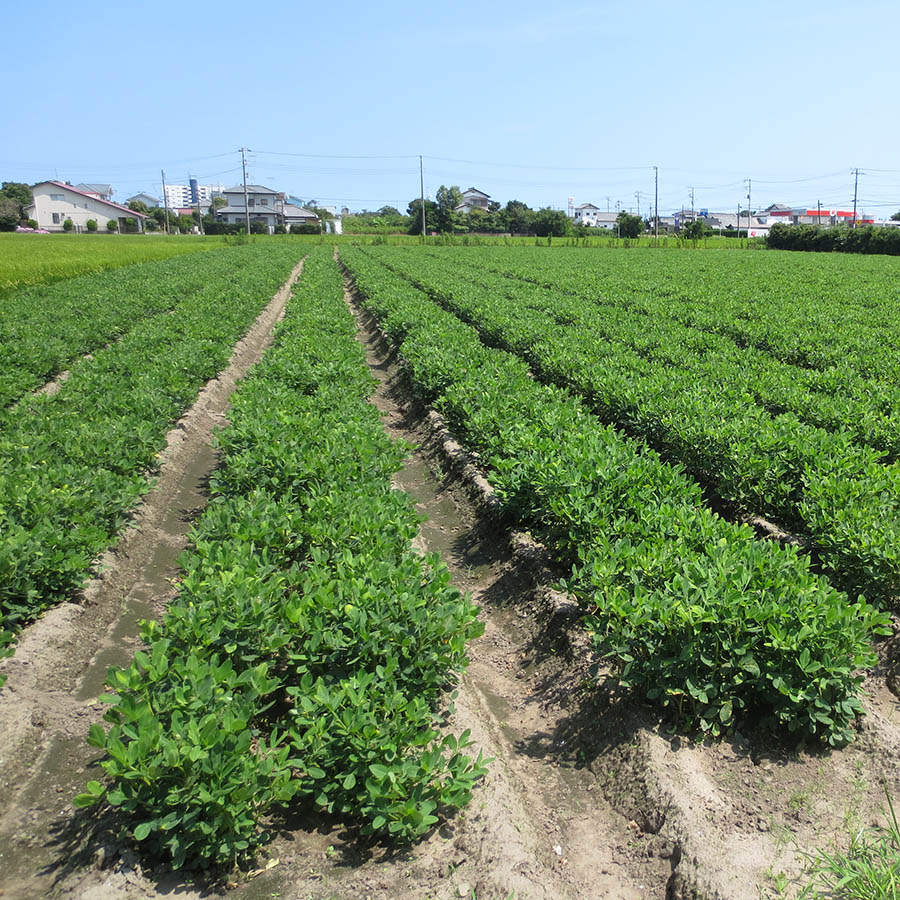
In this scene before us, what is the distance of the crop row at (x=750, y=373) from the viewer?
8.68m

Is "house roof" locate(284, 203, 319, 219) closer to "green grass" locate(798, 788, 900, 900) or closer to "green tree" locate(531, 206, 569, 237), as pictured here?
"green tree" locate(531, 206, 569, 237)

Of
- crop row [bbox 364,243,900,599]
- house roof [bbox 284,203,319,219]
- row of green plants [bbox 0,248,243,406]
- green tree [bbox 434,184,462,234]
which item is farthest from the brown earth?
house roof [bbox 284,203,319,219]

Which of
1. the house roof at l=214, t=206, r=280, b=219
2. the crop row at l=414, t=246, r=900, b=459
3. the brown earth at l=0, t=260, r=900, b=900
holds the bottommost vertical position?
the brown earth at l=0, t=260, r=900, b=900

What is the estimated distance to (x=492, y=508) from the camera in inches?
305

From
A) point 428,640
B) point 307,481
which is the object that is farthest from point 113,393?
point 428,640

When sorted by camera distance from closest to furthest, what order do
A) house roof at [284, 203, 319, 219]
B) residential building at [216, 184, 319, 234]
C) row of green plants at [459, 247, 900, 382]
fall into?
row of green plants at [459, 247, 900, 382]
residential building at [216, 184, 319, 234]
house roof at [284, 203, 319, 219]

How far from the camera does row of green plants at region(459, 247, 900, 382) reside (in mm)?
13461

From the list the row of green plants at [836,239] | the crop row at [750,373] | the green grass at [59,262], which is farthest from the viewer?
the row of green plants at [836,239]

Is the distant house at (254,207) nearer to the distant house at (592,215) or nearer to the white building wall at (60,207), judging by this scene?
the white building wall at (60,207)

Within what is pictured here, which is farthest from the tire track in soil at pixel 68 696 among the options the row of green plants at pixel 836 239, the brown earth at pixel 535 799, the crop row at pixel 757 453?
the row of green plants at pixel 836 239

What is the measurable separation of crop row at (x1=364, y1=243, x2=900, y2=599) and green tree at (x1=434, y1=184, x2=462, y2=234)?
3509 inches

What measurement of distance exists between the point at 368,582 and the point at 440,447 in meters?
5.95

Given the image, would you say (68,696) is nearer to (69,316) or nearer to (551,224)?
(69,316)

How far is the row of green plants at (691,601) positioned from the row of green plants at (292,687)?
1119 millimetres
